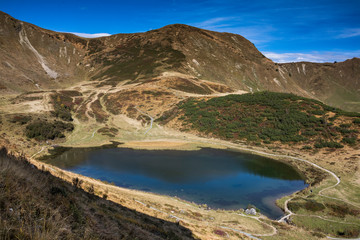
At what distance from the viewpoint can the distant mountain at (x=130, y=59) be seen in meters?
130

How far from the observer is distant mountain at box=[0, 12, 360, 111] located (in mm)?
130125

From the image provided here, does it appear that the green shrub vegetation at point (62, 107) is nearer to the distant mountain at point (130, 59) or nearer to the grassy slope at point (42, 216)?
the distant mountain at point (130, 59)

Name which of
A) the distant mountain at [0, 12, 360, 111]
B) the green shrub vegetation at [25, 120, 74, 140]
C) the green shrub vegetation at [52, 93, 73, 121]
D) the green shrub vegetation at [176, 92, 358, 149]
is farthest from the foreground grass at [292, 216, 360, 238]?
the distant mountain at [0, 12, 360, 111]

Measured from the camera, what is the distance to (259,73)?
557 ft

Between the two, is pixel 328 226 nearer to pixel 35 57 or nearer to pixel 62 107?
pixel 62 107

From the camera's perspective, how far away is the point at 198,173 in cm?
3756

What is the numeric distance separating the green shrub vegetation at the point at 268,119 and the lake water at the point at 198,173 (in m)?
11.7

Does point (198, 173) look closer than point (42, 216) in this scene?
No

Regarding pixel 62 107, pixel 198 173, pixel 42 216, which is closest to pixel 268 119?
pixel 198 173

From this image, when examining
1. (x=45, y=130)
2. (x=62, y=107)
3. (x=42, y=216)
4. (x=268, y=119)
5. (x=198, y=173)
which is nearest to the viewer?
(x=42, y=216)

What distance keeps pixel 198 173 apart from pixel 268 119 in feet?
108

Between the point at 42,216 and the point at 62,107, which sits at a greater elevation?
the point at 62,107

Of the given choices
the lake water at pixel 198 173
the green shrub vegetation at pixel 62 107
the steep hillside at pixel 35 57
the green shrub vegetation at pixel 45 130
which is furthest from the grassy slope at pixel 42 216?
the steep hillside at pixel 35 57

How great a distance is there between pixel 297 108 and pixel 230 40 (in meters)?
148
